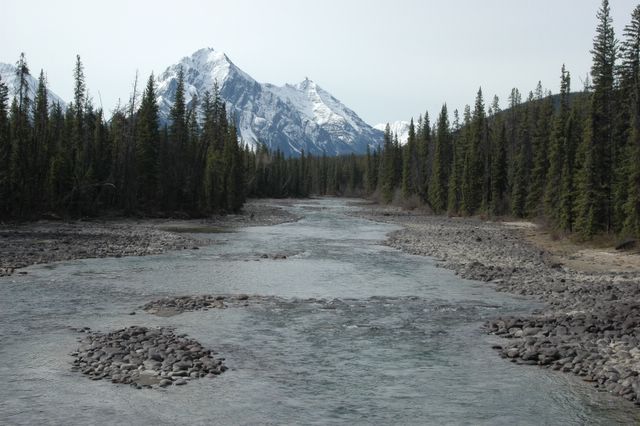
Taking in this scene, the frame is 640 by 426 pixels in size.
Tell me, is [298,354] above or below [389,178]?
below

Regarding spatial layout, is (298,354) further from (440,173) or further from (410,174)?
(410,174)

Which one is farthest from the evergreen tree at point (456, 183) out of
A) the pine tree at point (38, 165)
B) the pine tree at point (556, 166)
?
the pine tree at point (38, 165)

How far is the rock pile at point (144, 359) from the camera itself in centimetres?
1183

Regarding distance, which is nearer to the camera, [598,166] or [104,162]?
[598,166]

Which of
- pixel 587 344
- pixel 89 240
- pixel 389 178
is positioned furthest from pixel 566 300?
pixel 389 178

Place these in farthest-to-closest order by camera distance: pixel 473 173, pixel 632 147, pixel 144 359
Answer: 1. pixel 473 173
2. pixel 632 147
3. pixel 144 359

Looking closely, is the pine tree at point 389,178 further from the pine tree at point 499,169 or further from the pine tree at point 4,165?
the pine tree at point 4,165

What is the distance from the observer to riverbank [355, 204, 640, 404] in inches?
516

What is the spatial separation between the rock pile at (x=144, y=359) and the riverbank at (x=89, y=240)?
468 inches

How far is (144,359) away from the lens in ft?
42.3

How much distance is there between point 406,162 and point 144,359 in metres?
100

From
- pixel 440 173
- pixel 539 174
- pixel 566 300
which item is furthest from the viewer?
pixel 440 173

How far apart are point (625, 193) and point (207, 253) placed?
2825 cm

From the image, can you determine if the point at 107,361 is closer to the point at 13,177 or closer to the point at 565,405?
the point at 565,405
